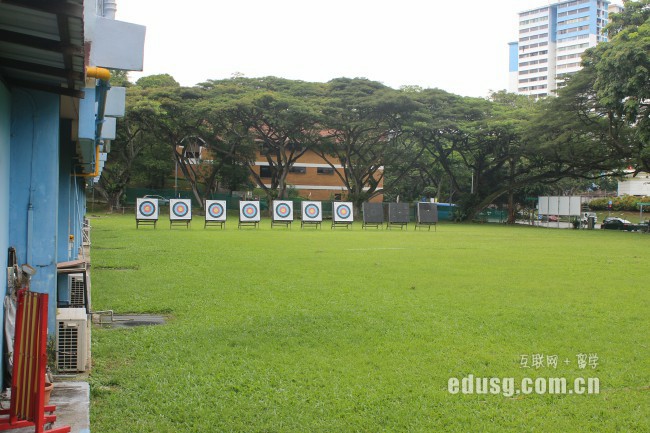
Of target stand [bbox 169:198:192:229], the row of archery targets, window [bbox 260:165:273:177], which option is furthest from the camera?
window [bbox 260:165:273:177]

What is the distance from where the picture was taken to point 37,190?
17.7 feet

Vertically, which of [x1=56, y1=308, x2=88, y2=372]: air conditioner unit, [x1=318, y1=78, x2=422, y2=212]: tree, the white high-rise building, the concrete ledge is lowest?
the concrete ledge

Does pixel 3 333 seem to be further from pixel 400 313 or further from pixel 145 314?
pixel 400 313

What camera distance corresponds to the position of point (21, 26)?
3156 mm

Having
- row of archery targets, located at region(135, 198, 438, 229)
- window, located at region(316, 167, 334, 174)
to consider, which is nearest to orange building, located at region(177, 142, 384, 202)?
window, located at region(316, 167, 334, 174)

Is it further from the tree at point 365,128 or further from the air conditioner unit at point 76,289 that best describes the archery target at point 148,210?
the air conditioner unit at point 76,289

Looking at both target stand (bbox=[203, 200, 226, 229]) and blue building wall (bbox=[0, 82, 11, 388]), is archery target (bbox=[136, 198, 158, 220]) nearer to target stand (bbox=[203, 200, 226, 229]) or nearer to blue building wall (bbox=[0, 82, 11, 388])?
target stand (bbox=[203, 200, 226, 229])

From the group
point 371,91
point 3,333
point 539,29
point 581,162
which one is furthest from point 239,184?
point 539,29

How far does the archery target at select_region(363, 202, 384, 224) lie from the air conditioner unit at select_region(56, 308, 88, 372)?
83.9 feet

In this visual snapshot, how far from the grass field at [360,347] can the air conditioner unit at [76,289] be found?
0.26 m

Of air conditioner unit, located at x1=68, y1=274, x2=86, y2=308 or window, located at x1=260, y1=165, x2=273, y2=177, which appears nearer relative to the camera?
air conditioner unit, located at x1=68, y1=274, x2=86, y2=308

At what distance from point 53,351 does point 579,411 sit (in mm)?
4100

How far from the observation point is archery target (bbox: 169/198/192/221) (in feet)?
92.0

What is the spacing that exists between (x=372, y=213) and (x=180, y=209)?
9239 mm
